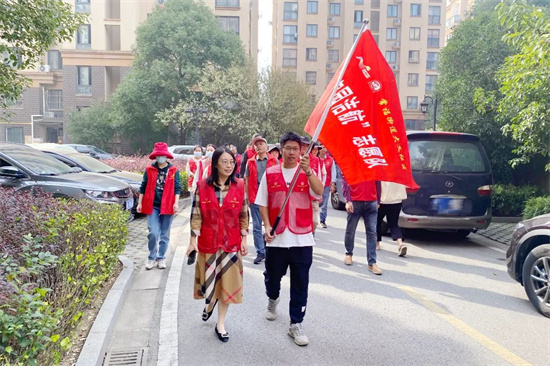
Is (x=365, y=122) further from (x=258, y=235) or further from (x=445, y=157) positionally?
(x=445, y=157)

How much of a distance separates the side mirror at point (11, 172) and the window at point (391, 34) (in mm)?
49761

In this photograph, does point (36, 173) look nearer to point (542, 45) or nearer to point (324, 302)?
point (324, 302)

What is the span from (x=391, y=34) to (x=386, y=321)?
174ft

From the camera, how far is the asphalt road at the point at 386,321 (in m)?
3.99

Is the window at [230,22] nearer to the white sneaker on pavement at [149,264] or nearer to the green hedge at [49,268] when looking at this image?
the green hedge at [49,268]

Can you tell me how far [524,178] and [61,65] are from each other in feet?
140

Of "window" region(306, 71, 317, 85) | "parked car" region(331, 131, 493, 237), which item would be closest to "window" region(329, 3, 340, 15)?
"window" region(306, 71, 317, 85)

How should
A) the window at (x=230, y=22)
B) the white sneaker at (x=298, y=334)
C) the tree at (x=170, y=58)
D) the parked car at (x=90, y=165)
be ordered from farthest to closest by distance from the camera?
1. the window at (x=230, y=22)
2. the tree at (x=170, y=58)
3. the parked car at (x=90, y=165)
4. the white sneaker at (x=298, y=334)

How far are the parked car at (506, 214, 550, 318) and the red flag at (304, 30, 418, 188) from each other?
1.81 m

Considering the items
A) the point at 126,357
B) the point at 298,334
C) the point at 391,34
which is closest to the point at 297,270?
the point at 298,334

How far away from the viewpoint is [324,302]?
17.6 feet

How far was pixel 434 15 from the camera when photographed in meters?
53.4

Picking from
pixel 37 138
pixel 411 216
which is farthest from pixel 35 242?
pixel 37 138

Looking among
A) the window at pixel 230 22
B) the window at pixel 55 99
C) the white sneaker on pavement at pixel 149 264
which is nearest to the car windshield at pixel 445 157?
the white sneaker on pavement at pixel 149 264
